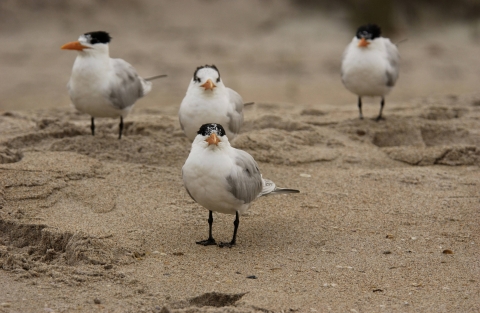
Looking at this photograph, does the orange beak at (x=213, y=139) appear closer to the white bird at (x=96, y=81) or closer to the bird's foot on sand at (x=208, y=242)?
the bird's foot on sand at (x=208, y=242)

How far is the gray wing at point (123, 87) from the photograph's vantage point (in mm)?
6312

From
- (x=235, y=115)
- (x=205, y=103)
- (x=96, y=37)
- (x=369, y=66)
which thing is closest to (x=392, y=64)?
(x=369, y=66)

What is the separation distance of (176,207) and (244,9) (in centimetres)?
933

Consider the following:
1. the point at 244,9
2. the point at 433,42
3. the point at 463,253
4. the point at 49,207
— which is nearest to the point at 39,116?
Result: the point at 49,207

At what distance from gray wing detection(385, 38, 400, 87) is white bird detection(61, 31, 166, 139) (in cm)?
283

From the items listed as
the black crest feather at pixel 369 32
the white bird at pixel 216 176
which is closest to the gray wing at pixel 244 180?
the white bird at pixel 216 176

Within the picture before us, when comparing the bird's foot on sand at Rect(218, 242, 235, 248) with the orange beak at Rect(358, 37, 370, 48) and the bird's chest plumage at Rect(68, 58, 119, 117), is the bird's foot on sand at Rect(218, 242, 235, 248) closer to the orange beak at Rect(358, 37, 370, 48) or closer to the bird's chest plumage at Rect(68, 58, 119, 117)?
the bird's chest plumage at Rect(68, 58, 119, 117)

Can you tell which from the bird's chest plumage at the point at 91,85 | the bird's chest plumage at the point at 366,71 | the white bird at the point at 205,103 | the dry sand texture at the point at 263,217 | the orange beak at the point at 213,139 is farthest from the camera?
the bird's chest plumage at the point at 366,71

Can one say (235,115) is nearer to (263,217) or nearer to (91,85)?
(263,217)

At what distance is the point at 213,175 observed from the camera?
4.30m

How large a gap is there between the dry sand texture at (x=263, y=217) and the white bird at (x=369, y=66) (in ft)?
1.10

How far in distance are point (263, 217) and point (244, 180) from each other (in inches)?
25.9

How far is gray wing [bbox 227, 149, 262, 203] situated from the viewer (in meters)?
4.36

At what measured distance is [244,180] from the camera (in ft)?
14.6
